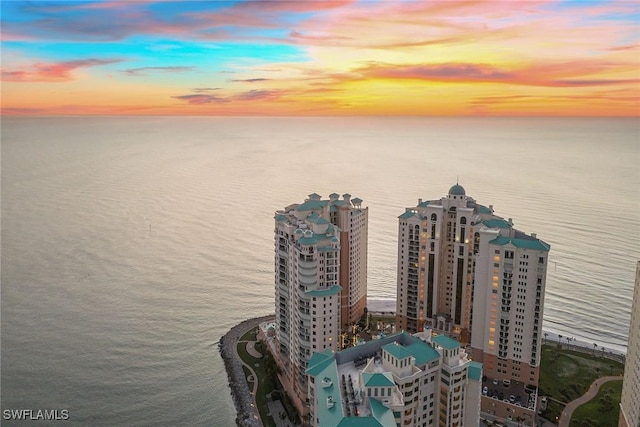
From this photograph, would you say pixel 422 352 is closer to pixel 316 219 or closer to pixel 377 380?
pixel 377 380

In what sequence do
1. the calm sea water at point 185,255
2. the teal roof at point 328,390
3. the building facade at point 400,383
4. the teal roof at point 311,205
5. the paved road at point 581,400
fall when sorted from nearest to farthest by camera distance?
the teal roof at point 328,390 → the building facade at point 400,383 → the paved road at point 581,400 → the calm sea water at point 185,255 → the teal roof at point 311,205

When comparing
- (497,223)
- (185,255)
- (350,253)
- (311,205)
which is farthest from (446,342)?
(185,255)

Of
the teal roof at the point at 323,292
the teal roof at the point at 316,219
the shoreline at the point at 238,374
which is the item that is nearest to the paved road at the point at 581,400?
the teal roof at the point at 323,292

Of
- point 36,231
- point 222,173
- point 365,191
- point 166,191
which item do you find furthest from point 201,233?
point 222,173

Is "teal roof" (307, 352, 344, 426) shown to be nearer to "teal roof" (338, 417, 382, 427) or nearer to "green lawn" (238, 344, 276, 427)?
"teal roof" (338, 417, 382, 427)

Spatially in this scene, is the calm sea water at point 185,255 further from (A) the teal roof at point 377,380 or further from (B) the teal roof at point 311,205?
(A) the teal roof at point 377,380

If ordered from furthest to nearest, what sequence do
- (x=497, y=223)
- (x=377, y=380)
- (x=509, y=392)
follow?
(x=497, y=223) < (x=509, y=392) < (x=377, y=380)

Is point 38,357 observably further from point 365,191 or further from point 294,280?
point 365,191

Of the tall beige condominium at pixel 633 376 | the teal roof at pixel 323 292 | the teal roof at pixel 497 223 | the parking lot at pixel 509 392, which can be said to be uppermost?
the teal roof at pixel 497 223
